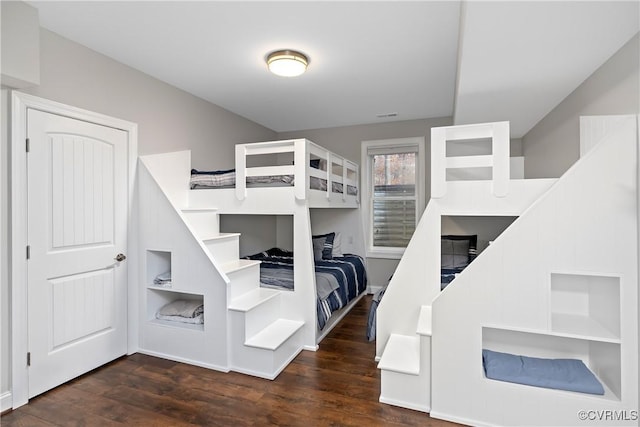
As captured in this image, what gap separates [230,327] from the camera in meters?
2.60

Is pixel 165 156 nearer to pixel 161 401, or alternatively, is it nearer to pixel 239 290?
pixel 239 290

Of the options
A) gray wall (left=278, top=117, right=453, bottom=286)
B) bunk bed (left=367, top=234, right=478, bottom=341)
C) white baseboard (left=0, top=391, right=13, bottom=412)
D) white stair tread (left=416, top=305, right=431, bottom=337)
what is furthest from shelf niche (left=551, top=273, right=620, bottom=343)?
white baseboard (left=0, top=391, right=13, bottom=412)

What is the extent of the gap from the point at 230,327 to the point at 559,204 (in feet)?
7.91

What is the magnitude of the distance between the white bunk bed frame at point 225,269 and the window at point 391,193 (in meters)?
1.89

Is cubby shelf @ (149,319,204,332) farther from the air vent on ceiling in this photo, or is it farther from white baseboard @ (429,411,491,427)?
the air vent on ceiling

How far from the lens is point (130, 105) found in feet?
9.68

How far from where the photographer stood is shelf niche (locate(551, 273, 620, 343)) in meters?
1.79

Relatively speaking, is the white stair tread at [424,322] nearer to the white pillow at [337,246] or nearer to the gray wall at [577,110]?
the gray wall at [577,110]

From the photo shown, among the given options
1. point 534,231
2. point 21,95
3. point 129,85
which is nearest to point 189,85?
point 129,85

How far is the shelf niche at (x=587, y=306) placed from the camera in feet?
5.87

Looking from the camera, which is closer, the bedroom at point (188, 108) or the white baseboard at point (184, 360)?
the bedroom at point (188, 108)

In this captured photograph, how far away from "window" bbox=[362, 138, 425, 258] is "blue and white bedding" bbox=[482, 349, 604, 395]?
110 inches

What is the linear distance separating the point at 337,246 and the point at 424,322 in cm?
262

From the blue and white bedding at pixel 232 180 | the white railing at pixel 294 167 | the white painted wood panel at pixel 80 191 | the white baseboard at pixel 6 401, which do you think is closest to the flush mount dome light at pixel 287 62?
the white railing at pixel 294 167
